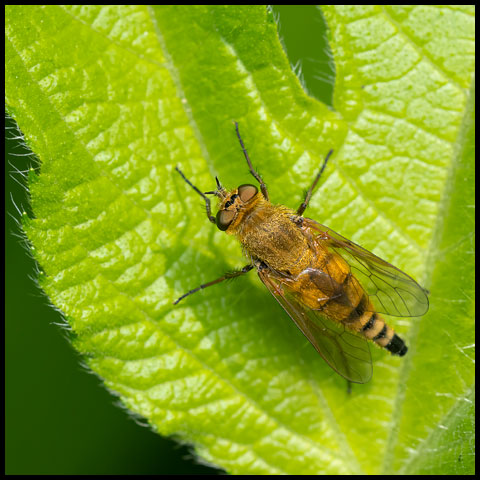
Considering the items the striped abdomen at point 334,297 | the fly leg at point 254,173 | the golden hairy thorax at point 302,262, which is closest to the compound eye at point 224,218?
the golden hairy thorax at point 302,262

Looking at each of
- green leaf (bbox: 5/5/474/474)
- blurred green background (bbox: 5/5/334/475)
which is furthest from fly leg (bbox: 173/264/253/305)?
blurred green background (bbox: 5/5/334/475)

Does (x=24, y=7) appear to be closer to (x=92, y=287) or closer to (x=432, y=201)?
(x=92, y=287)

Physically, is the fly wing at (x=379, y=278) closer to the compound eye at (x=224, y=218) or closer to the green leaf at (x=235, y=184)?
the green leaf at (x=235, y=184)

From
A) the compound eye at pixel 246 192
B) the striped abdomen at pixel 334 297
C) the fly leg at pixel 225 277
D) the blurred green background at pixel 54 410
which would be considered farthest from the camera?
the blurred green background at pixel 54 410

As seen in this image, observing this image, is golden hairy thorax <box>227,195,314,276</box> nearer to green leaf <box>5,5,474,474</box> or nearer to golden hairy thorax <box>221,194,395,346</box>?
golden hairy thorax <box>221,194,395,346</box>

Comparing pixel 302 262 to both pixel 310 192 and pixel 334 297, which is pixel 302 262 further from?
pixel 310 192

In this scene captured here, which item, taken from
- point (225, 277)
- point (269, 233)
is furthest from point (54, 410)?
point (269, 233)
